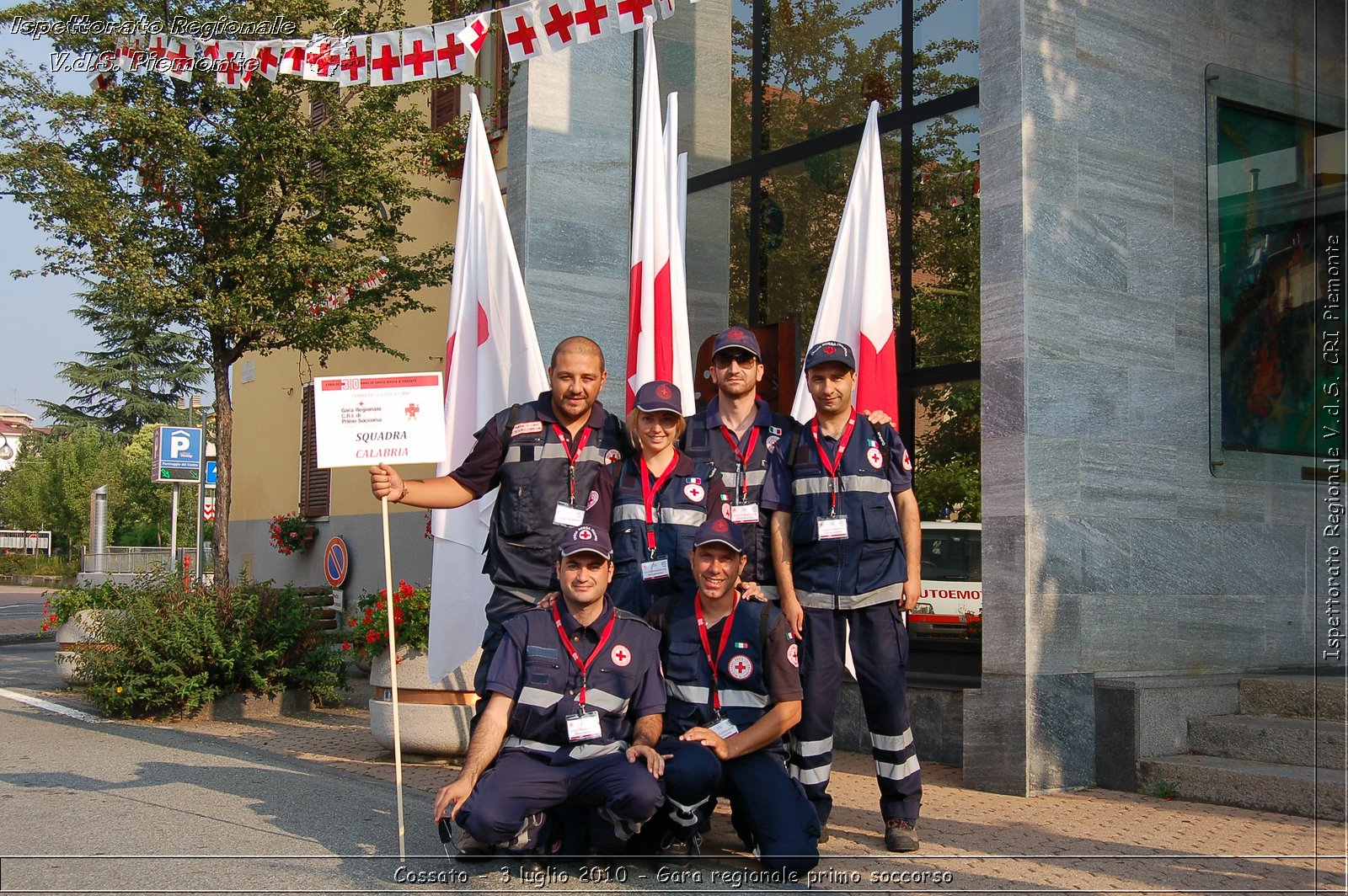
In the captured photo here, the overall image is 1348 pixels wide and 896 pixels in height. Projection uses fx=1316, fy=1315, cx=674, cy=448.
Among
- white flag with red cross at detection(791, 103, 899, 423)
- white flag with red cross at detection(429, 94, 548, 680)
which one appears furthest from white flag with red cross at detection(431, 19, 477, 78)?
white flag with red cross at detection(791, 103, 899, 423)

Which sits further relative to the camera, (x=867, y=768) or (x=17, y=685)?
(x=17, y=685)

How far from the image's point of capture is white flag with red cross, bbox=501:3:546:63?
947cm

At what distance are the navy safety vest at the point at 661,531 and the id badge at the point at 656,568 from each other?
0.7 inches

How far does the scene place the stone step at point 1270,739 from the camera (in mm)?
6785

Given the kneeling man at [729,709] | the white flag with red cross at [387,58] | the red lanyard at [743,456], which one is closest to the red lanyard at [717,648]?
the kneeling man at [729,709]

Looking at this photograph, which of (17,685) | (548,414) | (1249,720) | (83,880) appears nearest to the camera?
(83,880)

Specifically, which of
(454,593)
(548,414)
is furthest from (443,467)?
(548,414)

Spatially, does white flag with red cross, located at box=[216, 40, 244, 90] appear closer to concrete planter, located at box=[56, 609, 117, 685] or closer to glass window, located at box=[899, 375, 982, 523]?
concrete planter, located at box=[56, 609, 117, 685]

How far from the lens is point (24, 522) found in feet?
198

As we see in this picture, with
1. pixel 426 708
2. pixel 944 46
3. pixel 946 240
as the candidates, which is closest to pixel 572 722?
pixel 426 708

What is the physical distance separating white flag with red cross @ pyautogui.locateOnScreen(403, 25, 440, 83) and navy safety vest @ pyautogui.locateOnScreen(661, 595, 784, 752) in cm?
571

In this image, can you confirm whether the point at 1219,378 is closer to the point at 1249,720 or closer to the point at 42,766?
the point at 1249,720

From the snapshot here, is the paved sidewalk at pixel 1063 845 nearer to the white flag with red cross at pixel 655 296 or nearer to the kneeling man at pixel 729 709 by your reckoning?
the kneeling man at pixel 729 709

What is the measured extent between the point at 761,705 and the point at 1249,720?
11.7 feet
